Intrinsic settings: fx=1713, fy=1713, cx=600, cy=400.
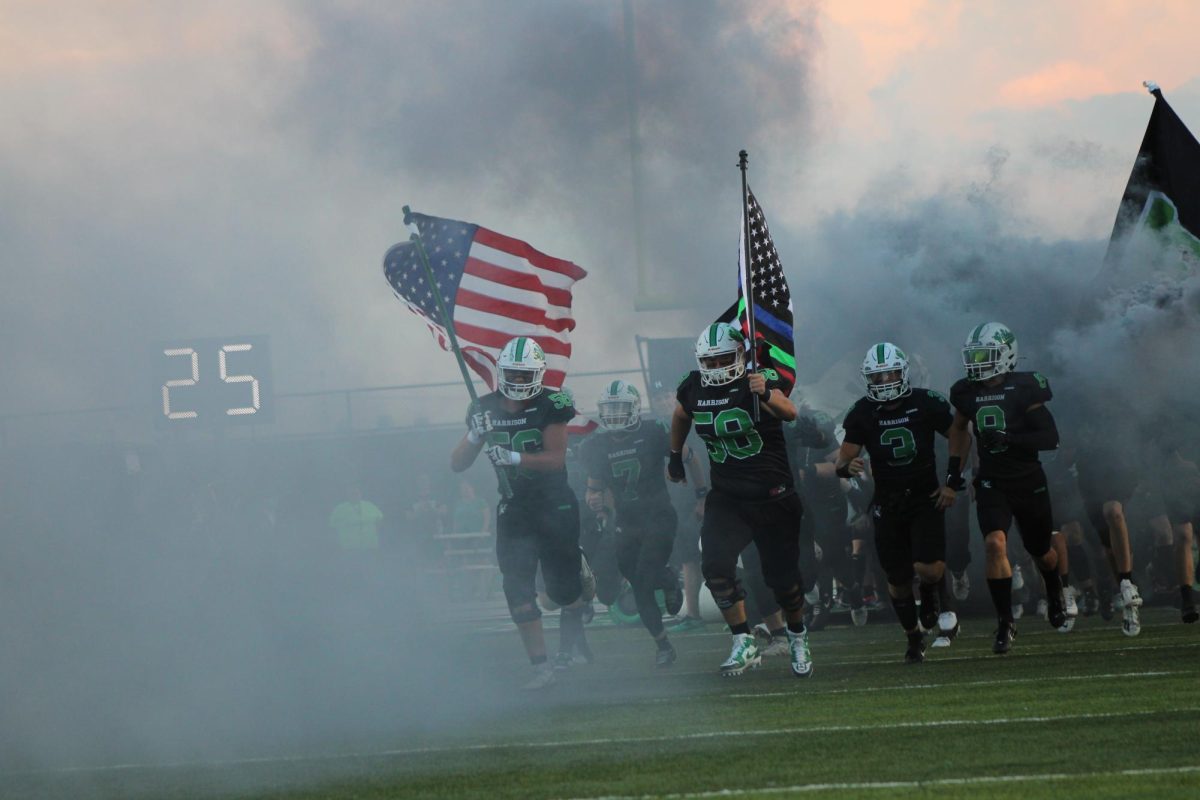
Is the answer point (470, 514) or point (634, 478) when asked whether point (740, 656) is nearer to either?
point (634, 478)

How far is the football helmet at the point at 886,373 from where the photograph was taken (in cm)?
1080

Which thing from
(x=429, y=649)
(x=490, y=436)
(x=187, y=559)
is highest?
(x=490, y=436)

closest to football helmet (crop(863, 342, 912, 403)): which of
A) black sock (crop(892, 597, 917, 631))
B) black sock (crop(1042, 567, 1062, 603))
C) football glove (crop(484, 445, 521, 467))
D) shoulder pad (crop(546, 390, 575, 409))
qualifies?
black sock (crop(892, 597, 917, 631))

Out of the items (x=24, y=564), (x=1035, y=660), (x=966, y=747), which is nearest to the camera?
(x=966, y=747)

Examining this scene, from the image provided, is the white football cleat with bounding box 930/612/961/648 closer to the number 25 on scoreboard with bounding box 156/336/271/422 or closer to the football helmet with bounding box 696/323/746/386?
the football helmet with bounding box 696/323/746/386

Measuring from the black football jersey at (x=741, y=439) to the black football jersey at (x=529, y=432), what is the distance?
1.00 m

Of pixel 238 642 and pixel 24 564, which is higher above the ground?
pixel 24 564

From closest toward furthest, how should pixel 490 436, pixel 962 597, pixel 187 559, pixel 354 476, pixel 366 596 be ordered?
pixel 490 436 → pixel 187 559 → pixel 962 597 → pixel 366 596 → pixel 354 476

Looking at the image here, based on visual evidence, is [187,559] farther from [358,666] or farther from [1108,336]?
[1108,336]

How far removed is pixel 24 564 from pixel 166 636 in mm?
1949

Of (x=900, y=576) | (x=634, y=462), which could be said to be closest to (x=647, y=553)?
(x=634, y=462)

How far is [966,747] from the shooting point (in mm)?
6363

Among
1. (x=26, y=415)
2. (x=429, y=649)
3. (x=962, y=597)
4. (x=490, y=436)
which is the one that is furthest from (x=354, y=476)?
(x=26, y=415)

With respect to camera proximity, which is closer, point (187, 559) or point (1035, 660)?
point (1035, 660)
